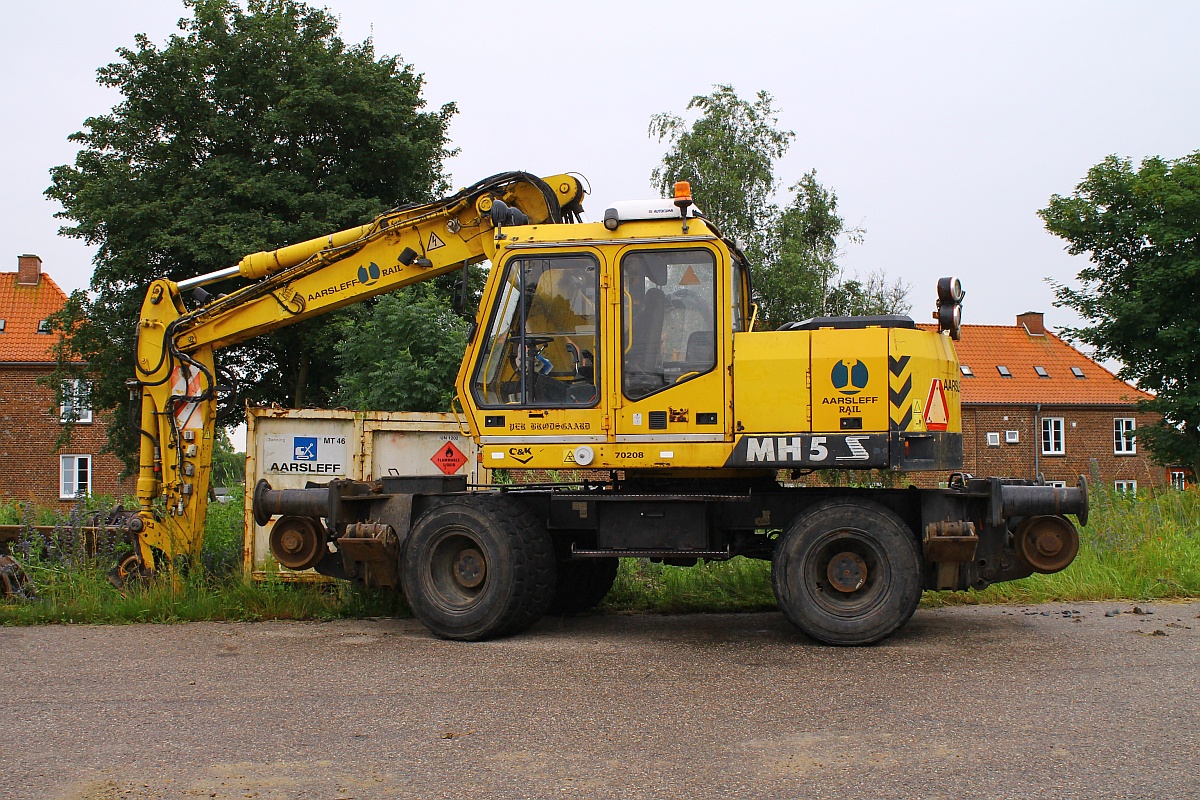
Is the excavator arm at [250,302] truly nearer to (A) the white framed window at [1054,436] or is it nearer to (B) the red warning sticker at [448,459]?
(B) the red warning sticker at [448,459]

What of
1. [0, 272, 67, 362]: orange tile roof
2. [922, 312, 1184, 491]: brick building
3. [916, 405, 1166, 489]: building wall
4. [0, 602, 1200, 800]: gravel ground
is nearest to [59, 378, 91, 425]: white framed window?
[0, 272, 67, 362]: orange tile roof

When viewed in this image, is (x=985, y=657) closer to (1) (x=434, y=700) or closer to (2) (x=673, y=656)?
(2) (x=673, y=656)

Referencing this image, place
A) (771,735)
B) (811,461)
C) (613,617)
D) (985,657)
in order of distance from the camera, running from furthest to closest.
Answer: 1. (613,617)
2. (811,461)
3. (985,657)
4. (771,735)

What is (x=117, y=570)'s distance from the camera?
10.3 metres

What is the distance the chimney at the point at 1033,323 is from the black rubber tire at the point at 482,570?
151 feet

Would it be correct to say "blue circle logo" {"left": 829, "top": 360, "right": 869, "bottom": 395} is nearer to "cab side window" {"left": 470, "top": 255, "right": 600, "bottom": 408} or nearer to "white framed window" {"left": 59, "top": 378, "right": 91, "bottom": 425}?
"cab side window" {"left": 470, "top": 255, "right": 600, "bottom": 408}

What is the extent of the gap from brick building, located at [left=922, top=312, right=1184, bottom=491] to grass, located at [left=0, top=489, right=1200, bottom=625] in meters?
34.2

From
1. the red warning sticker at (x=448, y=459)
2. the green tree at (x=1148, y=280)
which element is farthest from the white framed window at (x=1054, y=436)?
the red warning sticker at (x=448, y=459)

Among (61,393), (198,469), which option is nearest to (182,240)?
(61,393)

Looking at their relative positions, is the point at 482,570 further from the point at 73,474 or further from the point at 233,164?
the point at 73,474

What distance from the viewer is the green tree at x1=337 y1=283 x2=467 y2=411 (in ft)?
54.3

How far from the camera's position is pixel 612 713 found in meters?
6.02

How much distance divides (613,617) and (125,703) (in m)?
4.42

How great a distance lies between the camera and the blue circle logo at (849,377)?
798cm
